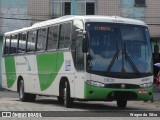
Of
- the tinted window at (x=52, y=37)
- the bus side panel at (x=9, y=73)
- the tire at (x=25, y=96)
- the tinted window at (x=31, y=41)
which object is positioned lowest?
the tire at (x=25, y=96)

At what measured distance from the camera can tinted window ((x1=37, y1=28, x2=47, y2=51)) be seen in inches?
910

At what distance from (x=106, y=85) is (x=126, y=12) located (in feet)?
84.9

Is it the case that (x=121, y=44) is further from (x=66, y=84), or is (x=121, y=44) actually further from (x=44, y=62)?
(x=44, y=62)

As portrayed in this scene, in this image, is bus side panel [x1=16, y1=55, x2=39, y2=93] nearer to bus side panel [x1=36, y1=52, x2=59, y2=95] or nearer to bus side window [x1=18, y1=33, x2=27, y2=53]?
bus side window [x1=18, y1=33, x2=27, y2=53]

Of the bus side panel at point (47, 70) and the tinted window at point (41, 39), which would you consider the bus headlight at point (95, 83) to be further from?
the tinted window at point (41, 39)

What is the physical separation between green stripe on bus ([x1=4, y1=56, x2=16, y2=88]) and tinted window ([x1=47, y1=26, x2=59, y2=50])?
18.0ft

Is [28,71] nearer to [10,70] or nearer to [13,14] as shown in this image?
[10,70]

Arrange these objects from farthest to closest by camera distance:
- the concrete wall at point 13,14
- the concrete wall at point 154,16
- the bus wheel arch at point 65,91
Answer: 1. the concrete wall at point 13,14
2. the concrete wall at point 154,16
3. the bus wheel arch at point 65,91

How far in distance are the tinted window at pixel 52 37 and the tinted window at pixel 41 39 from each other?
50cm

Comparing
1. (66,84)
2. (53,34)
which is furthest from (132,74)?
(53,34)

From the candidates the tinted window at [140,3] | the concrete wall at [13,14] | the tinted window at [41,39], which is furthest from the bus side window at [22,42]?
the tinted window at [140,3]

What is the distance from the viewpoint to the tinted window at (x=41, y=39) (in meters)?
23.1

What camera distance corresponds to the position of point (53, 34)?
22.2m

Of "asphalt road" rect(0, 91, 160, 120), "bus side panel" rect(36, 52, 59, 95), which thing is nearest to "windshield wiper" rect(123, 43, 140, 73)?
"asphalt road" rect(0, 91, 160, 120)
